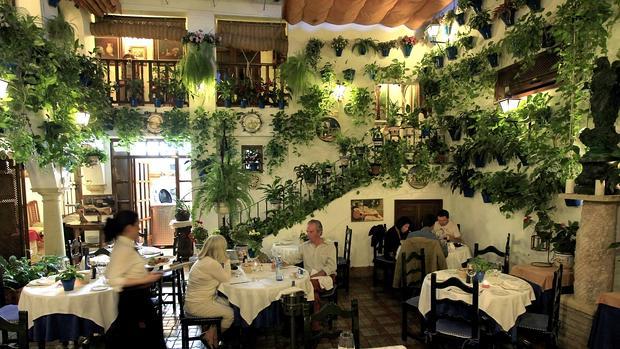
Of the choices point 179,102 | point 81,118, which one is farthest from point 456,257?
point 81,118

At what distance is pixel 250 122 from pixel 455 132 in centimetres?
434

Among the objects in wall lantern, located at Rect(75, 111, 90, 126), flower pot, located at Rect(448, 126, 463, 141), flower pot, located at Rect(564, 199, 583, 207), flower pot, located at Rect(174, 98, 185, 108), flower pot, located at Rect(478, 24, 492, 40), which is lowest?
flower pot, located at Rect(564, 199, 583, 207)

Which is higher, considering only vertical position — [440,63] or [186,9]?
[186,9]

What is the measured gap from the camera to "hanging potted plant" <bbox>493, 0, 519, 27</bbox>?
5867 mm

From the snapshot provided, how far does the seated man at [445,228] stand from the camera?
6550 mm

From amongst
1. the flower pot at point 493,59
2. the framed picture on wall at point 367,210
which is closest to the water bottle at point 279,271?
the framed picture on wall at point 367,210

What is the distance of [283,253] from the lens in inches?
238

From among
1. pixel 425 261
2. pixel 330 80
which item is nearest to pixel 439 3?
pixel 330 80

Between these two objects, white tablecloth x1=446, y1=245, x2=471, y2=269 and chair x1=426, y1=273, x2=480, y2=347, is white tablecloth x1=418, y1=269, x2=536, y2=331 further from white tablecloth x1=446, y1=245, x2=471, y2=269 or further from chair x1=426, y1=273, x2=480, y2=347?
white tablecloth x1=446, y1=245, x2=471, y2=269

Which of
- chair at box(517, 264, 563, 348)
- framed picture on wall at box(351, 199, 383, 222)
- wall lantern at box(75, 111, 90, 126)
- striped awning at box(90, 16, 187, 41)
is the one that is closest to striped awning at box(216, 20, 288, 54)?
striped awning at box(90, 16, 187, 41)

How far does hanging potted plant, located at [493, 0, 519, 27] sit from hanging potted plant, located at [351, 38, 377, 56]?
284 centimetres

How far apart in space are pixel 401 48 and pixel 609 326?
6.77 m

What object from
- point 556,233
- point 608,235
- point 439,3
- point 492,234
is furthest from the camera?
point 439,3

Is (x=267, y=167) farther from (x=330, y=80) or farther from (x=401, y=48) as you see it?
(x=401, y=48)
